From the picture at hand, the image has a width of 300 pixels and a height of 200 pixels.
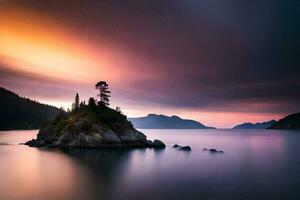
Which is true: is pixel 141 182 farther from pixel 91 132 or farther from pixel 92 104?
pixel 92 104

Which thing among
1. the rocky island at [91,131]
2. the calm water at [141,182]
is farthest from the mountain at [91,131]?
the calm water at [141,182]

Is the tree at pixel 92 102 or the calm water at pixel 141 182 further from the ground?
the tree at pixel 92 102

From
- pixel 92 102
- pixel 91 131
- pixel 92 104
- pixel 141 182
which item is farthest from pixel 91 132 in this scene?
pixel 141 182

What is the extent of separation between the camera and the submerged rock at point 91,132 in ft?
366

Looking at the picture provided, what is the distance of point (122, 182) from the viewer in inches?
1922

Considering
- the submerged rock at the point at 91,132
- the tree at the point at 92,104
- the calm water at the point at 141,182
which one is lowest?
the calm water at the point at 141,182

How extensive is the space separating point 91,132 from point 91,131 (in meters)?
0.69

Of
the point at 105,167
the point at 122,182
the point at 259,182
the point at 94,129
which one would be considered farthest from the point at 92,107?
the point at 259,182

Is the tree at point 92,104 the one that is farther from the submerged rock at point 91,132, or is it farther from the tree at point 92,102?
the submerged rock at point 91,132

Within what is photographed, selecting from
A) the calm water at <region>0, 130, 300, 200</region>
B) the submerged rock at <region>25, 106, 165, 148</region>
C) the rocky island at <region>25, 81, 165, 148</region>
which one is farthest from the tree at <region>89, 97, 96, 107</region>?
the calm water at <region>0, 130, 300, 200</region>

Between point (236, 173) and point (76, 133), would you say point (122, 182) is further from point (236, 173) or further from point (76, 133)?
point (76, 133)

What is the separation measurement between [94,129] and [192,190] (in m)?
76.3

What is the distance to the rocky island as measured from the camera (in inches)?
4390

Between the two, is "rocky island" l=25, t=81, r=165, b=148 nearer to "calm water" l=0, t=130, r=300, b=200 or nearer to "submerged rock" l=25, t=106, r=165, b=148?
"submerged rock" l=25, t=106, r=165, b=148
